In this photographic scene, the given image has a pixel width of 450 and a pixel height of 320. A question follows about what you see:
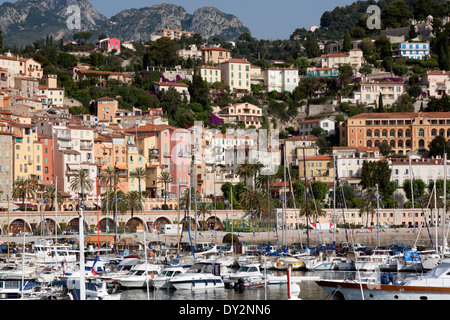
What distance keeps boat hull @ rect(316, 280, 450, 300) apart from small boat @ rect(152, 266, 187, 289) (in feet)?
38.3

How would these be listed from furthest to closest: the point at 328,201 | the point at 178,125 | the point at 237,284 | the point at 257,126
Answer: the point at 257,126 → the point at 178,125 → the point at 328,201 → the point at 237,284

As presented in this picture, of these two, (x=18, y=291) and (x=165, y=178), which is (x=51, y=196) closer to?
(x=165, y=178)

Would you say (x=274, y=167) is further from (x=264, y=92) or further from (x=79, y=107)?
(x=264, y=92)

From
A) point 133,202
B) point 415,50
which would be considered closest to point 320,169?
point 133,202

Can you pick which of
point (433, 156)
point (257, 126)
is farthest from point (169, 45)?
point (433, 156)

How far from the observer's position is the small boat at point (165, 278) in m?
38.8

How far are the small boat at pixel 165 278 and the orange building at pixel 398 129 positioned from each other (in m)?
85.3

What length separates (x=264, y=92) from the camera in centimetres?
14938

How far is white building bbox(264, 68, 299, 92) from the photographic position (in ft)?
493

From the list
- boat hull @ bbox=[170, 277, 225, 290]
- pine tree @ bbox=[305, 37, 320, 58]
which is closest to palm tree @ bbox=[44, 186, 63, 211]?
boat hull @ bbox=[170, 277, 225, 290]

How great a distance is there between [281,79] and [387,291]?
418 ft

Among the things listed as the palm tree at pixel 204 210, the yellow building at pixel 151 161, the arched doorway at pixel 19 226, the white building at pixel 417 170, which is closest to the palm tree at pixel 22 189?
the arched doorway at pixel 19 226

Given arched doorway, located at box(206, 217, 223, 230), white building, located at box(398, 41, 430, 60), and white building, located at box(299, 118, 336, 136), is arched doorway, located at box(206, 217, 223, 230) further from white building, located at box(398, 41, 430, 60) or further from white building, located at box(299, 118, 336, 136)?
white building, located at box(398, 41, 430, 60)
